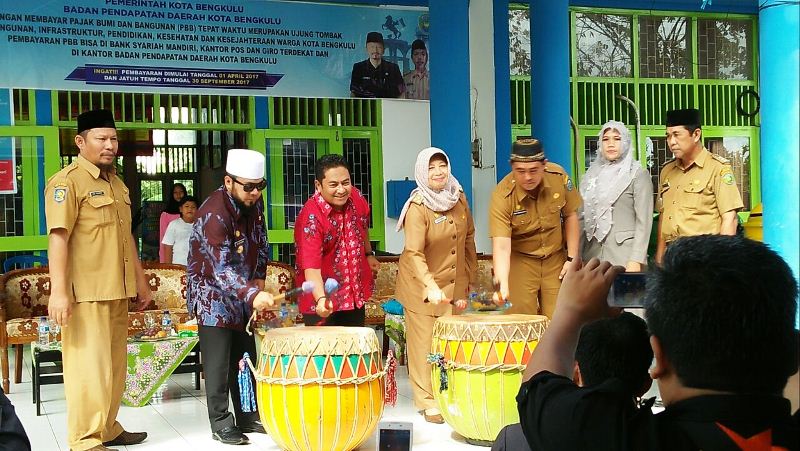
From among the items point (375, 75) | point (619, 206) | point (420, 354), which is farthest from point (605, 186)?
point (375, 75)

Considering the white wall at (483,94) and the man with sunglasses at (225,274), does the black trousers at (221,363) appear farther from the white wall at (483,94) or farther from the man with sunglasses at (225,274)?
the white wall at (483,94)

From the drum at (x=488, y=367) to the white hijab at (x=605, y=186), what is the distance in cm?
97

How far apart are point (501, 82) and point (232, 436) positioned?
19.0ft

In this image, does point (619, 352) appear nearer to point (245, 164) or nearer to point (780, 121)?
point (780, 121)

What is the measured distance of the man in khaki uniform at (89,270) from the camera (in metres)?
4.45

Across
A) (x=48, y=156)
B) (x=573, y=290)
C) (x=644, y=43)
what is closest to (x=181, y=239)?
(x=48, y=156)

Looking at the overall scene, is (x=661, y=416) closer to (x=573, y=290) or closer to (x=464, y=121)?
(x=573, y=290)

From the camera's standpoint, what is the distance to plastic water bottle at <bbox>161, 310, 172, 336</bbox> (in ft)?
21.0

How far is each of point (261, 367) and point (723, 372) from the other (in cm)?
336

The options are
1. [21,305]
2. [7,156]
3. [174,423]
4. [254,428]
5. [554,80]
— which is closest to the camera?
[254,428]

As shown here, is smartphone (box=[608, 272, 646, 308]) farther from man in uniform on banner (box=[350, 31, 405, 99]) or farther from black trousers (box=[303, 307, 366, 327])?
man in uniform on banner (box=[350, 31, 405, 99])

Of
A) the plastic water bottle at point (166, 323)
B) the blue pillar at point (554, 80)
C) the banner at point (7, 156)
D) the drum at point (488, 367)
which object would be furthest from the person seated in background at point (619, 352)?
the banner at point (7, 156)

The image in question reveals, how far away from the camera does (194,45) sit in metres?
8.77

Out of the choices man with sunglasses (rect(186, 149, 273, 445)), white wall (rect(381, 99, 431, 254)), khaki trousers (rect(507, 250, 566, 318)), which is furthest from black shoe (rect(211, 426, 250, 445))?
white wall (rect(381, 99, 431, 254))
